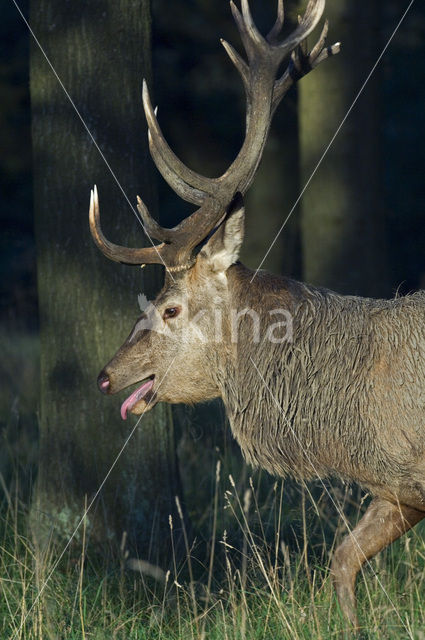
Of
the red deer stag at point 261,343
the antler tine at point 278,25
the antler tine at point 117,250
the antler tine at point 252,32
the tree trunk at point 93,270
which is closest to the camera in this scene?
the red deer stag at point 261,343

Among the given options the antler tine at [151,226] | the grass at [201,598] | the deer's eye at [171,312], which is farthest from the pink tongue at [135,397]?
the antler tine at [151,226]

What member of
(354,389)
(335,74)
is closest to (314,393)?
(354,389)

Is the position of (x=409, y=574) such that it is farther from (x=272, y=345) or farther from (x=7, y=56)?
(x=7, y=56)

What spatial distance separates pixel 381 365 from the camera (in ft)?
14.5

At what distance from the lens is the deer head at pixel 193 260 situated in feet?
15.4

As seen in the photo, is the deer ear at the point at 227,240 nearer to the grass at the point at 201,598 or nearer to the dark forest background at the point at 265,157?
the grass at the point at 201,598

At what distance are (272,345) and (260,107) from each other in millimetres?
1161

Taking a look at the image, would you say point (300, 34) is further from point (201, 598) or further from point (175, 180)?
point (201, 598)

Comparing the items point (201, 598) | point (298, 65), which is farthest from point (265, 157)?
point (201, 598)

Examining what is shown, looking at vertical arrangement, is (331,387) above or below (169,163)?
below

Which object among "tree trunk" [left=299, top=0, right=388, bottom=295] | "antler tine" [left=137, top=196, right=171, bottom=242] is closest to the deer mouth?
"antler tine" [left=137, top=196, right=171, bottom=242]

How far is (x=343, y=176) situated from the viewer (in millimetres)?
7133

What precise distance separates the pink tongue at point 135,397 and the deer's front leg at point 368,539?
121cm

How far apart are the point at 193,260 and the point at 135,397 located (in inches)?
29.2
